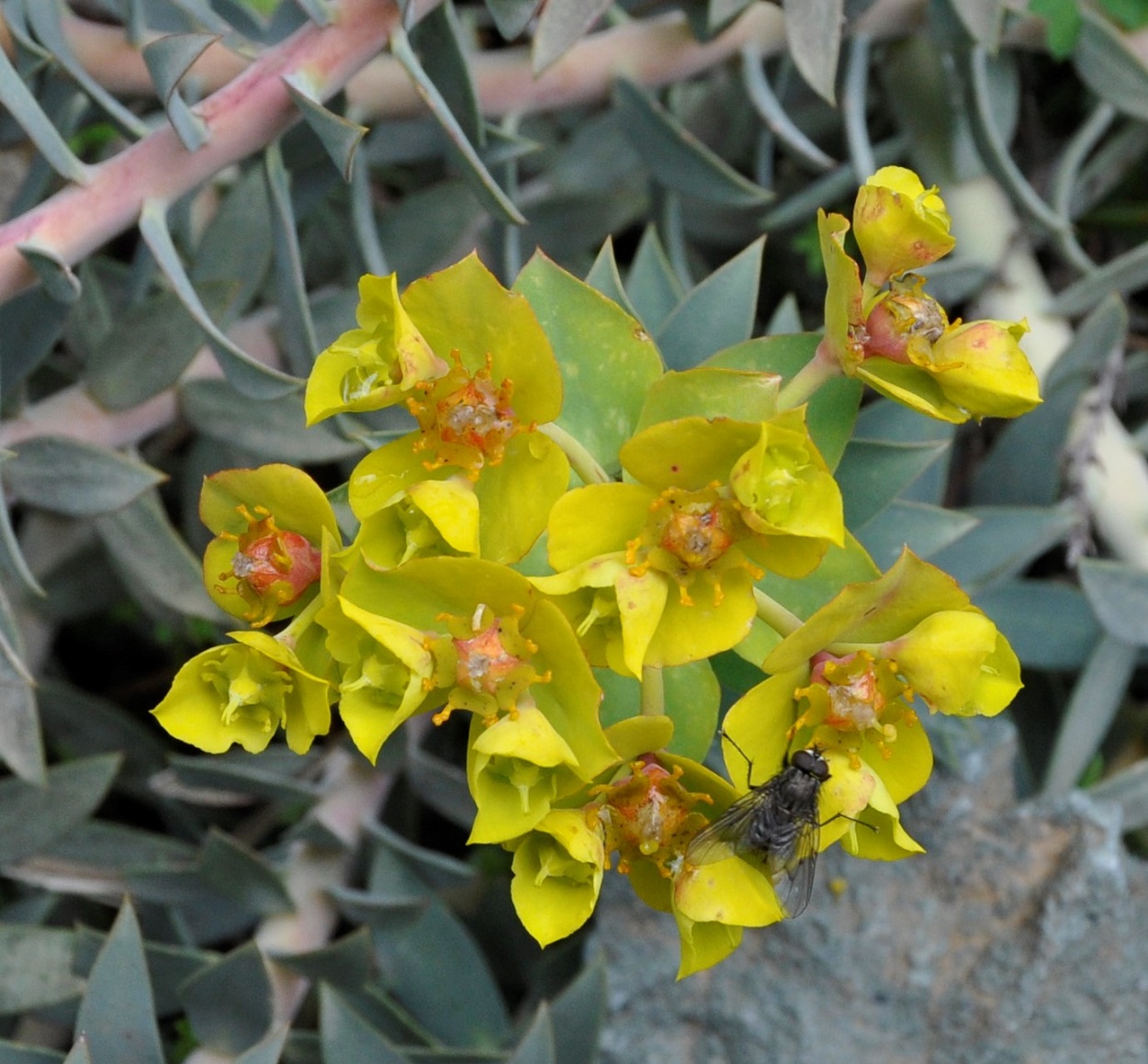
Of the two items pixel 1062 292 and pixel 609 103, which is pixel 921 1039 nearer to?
pixel 1062 292

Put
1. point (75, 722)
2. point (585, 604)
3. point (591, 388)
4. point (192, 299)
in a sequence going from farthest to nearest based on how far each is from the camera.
→ 1. point (75, 722)
2. point (192, 299)
3. point (591, 388)
4. point (585, 604)


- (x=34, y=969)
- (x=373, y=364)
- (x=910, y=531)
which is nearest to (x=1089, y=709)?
(x=910, y=531)

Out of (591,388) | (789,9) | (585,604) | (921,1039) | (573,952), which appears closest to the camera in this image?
(585,604)

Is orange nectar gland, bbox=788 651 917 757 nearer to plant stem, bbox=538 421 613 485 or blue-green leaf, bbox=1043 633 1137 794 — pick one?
plant stem, bbox=538 421 613 485

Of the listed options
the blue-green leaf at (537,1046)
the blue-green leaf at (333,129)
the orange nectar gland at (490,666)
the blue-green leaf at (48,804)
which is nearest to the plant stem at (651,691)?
the orange nectar gland at (490,666)

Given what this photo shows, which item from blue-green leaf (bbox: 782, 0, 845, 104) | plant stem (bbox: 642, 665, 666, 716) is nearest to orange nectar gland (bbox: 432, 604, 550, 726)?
plant stem (bbox: 642, 665, 666, 716)

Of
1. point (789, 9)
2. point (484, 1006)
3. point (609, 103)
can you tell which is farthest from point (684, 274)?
point (484, 1006)

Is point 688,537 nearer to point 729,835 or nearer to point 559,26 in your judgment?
point 729,835
